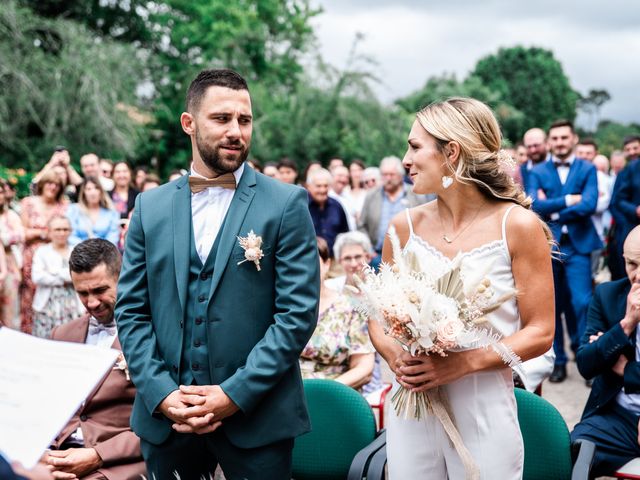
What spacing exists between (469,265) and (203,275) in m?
0.95

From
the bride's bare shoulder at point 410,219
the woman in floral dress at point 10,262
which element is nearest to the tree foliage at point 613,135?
the woman in floral dress at point 10,262

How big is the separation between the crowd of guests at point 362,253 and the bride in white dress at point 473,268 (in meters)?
1.31

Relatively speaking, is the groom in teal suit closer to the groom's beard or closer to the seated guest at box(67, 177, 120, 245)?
the groom's beard

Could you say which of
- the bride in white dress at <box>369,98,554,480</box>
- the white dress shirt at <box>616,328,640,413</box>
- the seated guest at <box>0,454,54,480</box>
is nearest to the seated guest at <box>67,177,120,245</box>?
the white dress shirt at <box>616,328,640,413</box>

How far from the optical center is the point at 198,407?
7.50 ft

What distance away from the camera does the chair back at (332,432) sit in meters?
3.27

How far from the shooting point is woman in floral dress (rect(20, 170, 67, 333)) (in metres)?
7.01

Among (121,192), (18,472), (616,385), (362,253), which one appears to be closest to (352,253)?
(362,253)

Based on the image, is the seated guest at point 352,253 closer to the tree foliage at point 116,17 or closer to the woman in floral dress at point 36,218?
the woman in floral dress at point 36,218

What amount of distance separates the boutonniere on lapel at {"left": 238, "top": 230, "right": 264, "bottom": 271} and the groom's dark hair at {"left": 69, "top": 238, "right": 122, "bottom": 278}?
1.20 m

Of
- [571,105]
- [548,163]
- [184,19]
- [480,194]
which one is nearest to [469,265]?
[480,194]

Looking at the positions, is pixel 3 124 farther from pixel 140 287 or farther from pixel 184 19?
pixel 140 287

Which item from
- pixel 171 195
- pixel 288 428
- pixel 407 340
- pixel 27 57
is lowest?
pixel 288 428

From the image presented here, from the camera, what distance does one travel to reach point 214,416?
2.31m
